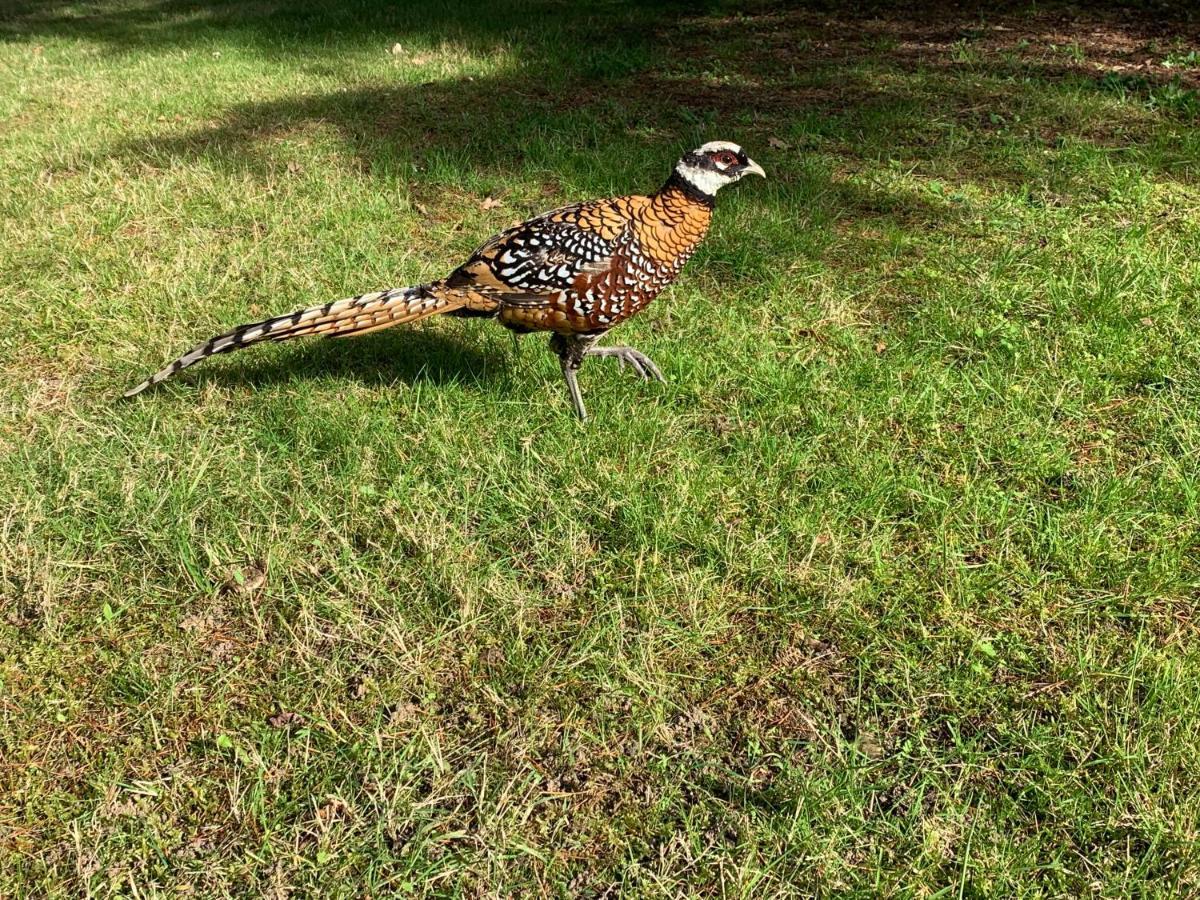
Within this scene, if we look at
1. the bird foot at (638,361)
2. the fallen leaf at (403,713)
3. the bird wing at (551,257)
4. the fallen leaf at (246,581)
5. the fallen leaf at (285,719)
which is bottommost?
the fallen leaf at (285,719)

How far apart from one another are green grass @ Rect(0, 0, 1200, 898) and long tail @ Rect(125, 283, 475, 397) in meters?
0.48

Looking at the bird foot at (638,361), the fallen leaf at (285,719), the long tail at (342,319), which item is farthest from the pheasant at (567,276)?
the fallen leaf at (285,719)

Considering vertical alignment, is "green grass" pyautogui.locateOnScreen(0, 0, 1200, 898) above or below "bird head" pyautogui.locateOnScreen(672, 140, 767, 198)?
below

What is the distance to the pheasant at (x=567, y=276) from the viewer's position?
145 inches

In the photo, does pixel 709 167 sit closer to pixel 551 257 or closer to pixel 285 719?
pixel 551 257

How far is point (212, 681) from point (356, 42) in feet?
35.5

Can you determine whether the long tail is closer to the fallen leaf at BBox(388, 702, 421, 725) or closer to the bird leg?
the bird leg

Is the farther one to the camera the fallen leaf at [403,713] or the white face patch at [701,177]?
the white face patch at [701,177]

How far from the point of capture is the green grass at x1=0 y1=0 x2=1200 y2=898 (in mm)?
2439

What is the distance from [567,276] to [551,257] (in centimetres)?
13

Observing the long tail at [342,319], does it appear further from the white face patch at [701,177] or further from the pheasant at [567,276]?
the white face patch at [701,177]

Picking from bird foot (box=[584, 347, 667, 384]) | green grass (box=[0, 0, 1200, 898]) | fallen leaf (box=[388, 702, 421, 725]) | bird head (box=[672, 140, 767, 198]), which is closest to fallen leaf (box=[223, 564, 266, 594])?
green grass (box=[0, 0, 1200, 898])

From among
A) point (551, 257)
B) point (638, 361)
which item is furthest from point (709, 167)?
point (638, 361)

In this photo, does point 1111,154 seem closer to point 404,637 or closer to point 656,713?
point 656,713
